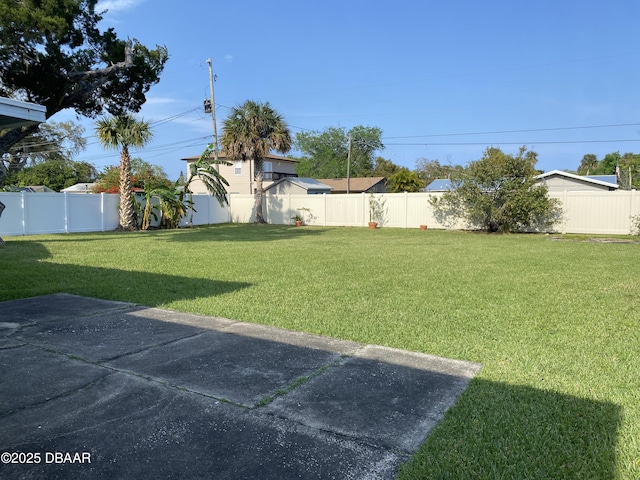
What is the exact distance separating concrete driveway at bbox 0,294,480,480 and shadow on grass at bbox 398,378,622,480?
15 centimetres

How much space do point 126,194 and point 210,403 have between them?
20564mm

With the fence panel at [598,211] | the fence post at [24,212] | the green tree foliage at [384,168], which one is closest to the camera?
the fence post at [24,212]

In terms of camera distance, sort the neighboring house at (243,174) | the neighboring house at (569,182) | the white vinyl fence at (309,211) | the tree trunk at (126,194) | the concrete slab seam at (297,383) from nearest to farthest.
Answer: the concrete slab seam at (297,383) < the white vinyl fence at (309,211) < the tree trunk at (126,194) < the neighboring house at (569,182) < the neighboring house at (243,174)

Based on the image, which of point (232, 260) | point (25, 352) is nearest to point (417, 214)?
point (232, 260)

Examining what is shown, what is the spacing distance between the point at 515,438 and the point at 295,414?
1.38m

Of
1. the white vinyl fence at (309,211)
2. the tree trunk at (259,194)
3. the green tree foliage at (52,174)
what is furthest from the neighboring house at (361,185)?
the green tree foliage at (52,174)

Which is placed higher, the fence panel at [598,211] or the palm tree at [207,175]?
the palm tree at [207,175]

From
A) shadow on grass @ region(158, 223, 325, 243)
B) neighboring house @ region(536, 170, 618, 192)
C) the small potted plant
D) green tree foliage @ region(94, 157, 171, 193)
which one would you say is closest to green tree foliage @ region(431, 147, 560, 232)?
the small potted plant

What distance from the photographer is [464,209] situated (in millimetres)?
22328

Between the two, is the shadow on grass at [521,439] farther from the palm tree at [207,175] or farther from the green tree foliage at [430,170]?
the green tree foliage at [430,170]

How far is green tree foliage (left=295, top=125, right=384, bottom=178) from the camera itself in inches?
2566

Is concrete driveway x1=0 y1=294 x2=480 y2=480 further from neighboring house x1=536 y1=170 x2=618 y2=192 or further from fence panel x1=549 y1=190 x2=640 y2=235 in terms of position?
neighboring house x1=536 y1=170 x2=618 y2=192

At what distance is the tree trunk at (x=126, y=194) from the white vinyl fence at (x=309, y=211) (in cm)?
51

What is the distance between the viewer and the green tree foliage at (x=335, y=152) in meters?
65.2
